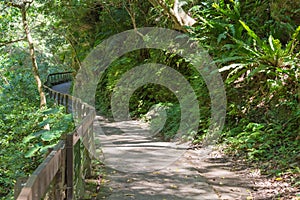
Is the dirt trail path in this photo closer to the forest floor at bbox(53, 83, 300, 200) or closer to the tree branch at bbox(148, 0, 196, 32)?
the forest floor at bbox(53, 83, 300, 200)

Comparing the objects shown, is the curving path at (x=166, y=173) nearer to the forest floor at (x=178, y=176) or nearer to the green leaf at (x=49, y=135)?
the forest floor at (x=178, y=176)

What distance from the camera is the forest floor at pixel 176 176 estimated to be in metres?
5.71

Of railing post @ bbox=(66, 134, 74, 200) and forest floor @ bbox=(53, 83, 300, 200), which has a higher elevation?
railing post @ bbox=(66, 134, 74, 200)

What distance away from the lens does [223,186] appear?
20.1 ft

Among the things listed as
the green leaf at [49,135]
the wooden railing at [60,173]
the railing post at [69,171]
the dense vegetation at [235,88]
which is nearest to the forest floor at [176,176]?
the dense vegetation at [235,88]

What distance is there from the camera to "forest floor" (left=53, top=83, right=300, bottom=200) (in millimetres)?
5711

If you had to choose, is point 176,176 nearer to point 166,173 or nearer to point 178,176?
point 178,176

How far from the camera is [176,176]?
6.82m

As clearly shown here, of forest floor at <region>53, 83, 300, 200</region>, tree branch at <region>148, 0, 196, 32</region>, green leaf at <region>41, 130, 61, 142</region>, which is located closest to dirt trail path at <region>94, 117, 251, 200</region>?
forest floor at <region>53, 83, 300, 200</region>

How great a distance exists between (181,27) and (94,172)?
643 centimetres

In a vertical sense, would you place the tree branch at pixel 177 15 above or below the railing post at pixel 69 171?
above

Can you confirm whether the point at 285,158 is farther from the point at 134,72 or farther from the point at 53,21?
the point at 53,21

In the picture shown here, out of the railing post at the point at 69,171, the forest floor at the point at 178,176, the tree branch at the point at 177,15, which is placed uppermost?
the tree branch at the point at 177,15

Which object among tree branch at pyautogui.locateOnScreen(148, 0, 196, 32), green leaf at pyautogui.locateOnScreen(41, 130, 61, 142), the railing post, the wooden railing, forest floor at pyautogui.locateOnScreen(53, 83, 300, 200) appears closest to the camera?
the wooden railing
